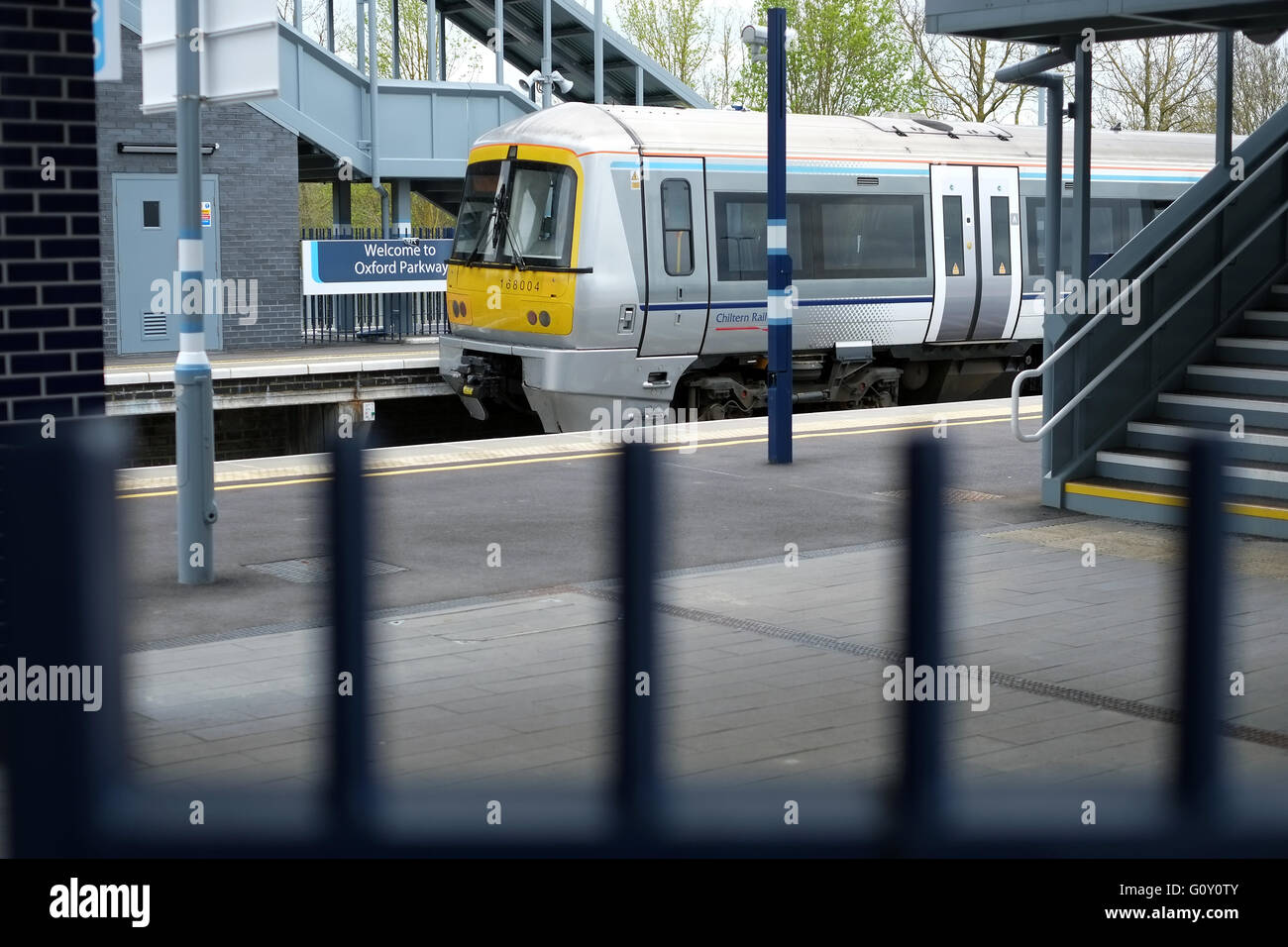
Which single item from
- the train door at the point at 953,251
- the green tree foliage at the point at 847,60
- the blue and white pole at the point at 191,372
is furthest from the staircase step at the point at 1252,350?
the green tree foliage at the point at 847,60

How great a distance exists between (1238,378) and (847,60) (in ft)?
104

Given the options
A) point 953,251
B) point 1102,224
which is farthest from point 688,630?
point 1102,224

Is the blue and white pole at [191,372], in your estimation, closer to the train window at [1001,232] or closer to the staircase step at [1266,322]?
the staircase step at [1266,322]

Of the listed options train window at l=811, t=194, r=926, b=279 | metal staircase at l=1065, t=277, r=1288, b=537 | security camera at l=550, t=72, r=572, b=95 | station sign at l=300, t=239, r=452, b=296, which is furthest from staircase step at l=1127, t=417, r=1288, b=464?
security camera at l=550, t=72, r=572, b=95

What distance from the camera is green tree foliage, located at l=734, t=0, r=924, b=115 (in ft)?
133

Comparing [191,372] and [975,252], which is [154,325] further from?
[191,372]

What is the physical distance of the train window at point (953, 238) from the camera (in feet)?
63.9

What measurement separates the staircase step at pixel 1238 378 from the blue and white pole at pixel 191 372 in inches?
259

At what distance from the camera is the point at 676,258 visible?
1733cm

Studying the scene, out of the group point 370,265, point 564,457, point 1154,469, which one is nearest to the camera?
point 1154,469

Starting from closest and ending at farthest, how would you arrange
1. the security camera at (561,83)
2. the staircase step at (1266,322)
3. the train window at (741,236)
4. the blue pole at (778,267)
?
1. the staircase step at (1266,322)
2. the blue pole at (778,267)
3. the train window at (741,236)
4. the security camera at (561,83)
